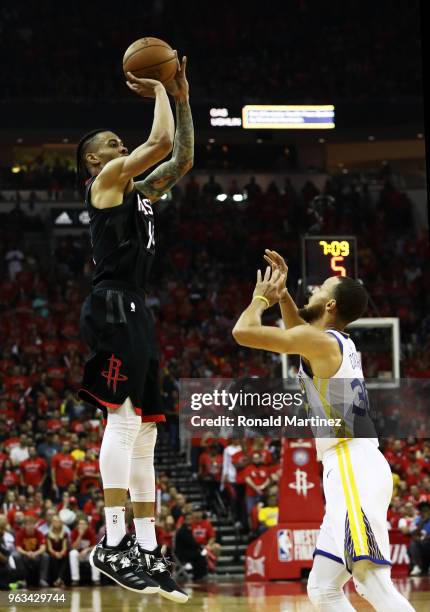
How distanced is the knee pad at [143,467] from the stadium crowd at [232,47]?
75.9 ft

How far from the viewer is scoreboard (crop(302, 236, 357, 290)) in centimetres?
1339

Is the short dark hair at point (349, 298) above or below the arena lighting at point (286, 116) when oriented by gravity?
below

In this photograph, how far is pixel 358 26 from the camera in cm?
3127

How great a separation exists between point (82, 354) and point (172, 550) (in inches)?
284

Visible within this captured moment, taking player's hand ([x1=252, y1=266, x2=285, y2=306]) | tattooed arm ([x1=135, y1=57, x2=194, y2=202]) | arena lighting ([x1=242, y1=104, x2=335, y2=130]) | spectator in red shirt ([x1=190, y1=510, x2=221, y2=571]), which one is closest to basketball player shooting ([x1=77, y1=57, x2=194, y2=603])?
tattooed arm ([x1=135, y1=57, x2=194, y2=202])

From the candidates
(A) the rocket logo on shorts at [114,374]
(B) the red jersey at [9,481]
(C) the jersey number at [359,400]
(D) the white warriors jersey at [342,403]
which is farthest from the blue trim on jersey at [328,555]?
(B) the red jersey at [9,481]

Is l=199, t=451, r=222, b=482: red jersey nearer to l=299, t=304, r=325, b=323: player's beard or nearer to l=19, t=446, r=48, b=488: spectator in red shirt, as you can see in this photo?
l=19, t=446, r=48, b=488: spectator in red shirt

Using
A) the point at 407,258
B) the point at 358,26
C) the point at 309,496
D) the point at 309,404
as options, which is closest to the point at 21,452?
the point at 309,496

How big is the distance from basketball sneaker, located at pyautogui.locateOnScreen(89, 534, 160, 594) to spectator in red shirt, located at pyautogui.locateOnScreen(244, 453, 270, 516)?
1125 cm

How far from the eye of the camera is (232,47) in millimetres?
30984

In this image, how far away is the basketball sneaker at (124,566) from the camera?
5.30 meters

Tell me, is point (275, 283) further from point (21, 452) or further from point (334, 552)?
point (21, 452)

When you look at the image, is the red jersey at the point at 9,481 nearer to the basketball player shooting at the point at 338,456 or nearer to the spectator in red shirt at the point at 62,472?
the spectator in red shirt at the point at 62,472

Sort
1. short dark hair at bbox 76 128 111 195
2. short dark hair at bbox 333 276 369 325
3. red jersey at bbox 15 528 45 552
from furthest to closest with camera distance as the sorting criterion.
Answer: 1. red jersey at bbox 15 528 45 552
2. short dark hair at bbox 333 276 369 325
3. short dark hair at bbox 76 128 111 195
